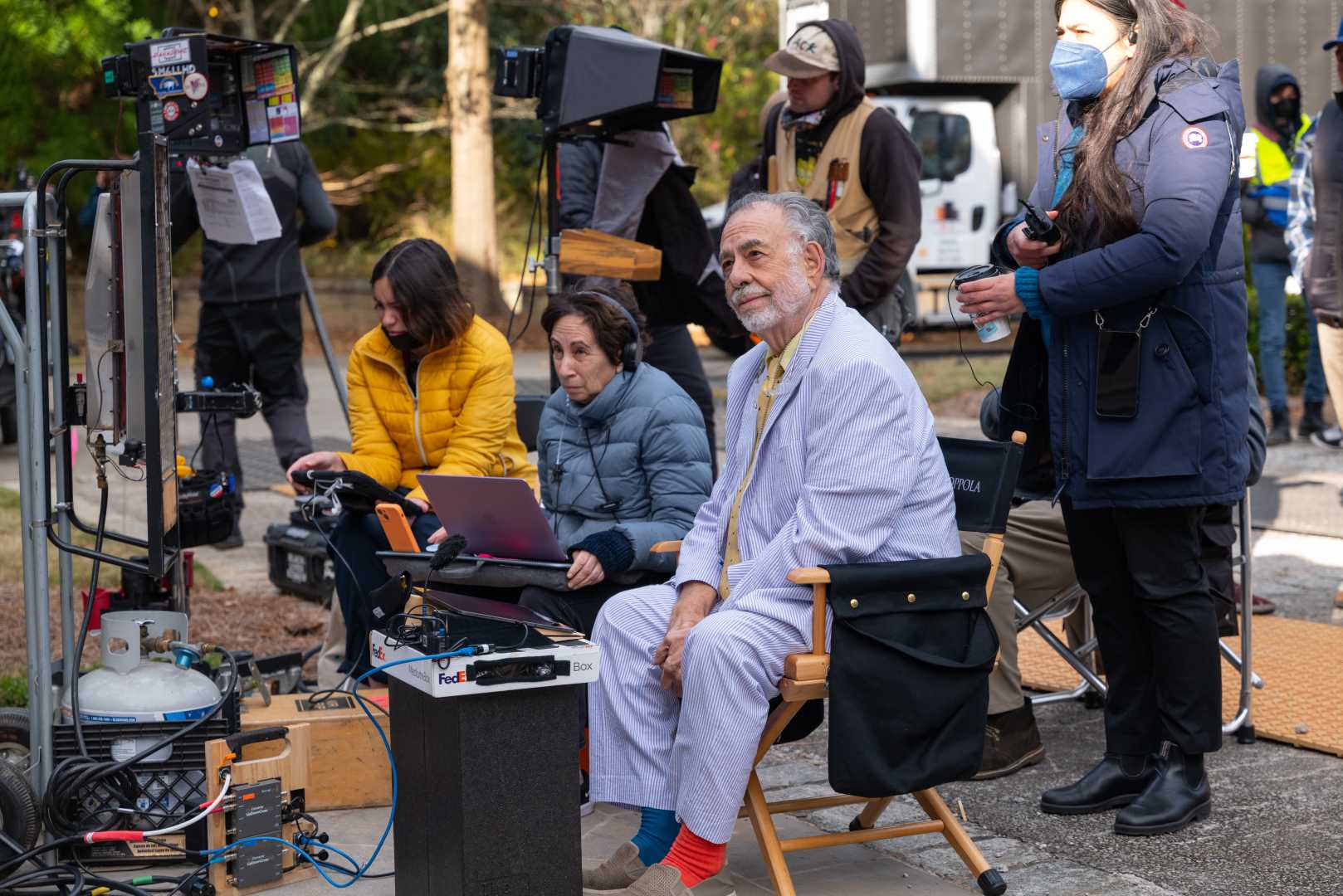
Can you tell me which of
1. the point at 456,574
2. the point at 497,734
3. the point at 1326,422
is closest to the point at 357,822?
the point at 456,574

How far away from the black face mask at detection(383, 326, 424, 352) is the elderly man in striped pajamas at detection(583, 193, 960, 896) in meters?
1.50

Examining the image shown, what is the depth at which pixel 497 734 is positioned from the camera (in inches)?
124

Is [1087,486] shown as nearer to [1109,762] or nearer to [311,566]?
[1109,762]

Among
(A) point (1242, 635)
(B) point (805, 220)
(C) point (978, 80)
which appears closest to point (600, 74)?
(B) point (805, 220)

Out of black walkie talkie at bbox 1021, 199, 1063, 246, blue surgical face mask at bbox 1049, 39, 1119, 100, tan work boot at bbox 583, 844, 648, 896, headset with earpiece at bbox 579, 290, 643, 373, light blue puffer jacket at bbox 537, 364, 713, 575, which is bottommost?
tan work boot at bbox 583, 844, 648, 896

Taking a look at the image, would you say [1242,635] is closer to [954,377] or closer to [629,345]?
[629,345]

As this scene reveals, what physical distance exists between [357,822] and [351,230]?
19.5 m

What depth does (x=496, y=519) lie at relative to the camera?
4137 mm

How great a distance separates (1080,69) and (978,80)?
Result: 12019 mm

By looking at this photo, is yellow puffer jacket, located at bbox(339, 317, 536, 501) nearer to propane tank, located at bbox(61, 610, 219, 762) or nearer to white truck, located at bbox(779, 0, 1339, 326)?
propane tank, located at bbox(61, 610, 219, 762)

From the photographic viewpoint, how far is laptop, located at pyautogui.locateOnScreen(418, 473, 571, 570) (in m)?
4.04

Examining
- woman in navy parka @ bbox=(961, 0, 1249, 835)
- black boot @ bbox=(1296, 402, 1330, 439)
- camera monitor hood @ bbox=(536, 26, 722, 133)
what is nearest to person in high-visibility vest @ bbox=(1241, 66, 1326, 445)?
black boot @ bbox=(1296, 402, 1330, 439)

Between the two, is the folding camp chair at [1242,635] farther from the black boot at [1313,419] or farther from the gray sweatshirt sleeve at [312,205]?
the black boot at [1313,419]

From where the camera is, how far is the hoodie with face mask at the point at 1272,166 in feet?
31.4
